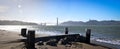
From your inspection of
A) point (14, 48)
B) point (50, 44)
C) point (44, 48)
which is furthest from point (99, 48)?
point (14, 48)

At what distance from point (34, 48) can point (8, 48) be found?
1951 millimetres

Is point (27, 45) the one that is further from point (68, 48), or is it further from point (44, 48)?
point (68, 48)

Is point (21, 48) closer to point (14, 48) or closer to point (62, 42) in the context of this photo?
point (14, 48)

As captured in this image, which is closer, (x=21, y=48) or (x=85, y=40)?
Answer: (x=21, y=48)

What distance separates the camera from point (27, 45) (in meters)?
12.0

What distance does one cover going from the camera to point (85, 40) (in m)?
20.8

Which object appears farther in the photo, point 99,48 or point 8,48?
point 99,48

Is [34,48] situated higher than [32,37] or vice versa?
[32,37]

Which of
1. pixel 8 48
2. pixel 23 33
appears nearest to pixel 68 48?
pixel 8 48

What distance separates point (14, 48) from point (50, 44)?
3894 millimetres

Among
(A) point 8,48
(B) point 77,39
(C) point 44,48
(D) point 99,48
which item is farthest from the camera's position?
(B) point 77,39

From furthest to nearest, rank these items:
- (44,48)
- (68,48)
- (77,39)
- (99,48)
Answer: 1. (77,39)
2. (99,48)
3. (68,48)
4. (44,48)

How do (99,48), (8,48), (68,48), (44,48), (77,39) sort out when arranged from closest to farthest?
(8,48) → (44,48) → (68,48) → (99,48) → (77,39)

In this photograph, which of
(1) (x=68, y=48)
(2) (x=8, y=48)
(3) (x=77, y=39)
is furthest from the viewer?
(3) (x=77, y=39)
